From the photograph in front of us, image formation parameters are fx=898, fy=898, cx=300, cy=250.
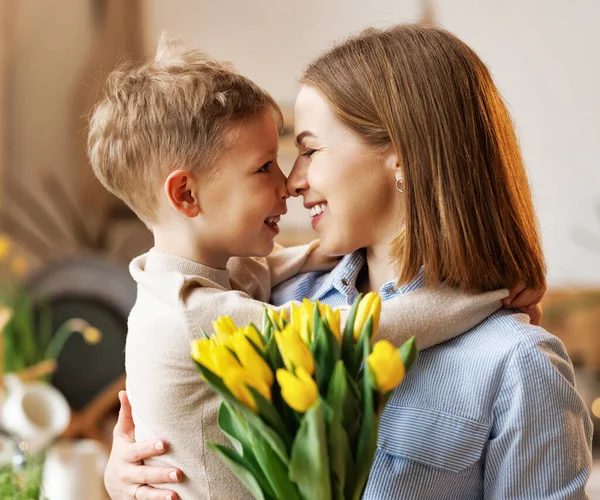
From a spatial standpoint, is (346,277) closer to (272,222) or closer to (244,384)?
(272,222)

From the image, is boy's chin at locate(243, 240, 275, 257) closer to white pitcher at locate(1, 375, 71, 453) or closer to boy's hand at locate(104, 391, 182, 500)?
boy's hand at locate(104, 391, 182, 500)

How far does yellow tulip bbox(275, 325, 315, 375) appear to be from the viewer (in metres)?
0.93

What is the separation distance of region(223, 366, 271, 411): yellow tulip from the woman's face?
557mm

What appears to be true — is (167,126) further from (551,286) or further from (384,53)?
(551,286)

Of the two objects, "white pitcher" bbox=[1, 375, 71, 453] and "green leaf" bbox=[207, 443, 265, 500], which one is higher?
"green leaf" bbox=[207, 443, 265, 500]

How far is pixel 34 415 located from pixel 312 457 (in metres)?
1.93

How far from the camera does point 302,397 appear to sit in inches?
35.7

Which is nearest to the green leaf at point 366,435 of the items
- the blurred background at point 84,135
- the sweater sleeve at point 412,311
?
the sweater sleeve at point 412,311

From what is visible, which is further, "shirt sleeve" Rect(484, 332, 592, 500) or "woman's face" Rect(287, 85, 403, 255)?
"woman's face" Rect(287, 85, 403, 255)

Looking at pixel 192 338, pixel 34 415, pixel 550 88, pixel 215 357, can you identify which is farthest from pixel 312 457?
pixel 550 88

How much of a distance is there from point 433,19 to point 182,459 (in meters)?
3.56

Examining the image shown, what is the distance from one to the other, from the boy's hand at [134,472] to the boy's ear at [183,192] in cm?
37

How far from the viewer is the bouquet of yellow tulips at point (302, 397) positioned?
0.93 meters

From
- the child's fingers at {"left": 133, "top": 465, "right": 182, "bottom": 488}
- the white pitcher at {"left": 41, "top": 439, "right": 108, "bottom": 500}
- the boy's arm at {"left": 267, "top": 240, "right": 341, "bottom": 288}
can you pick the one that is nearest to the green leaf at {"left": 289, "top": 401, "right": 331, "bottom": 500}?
the child's fingers at {"left": 133, "top": 465, "right": 182, "bottom": 488}
